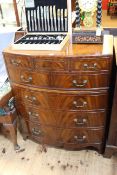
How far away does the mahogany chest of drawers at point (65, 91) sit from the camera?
48.9 inches

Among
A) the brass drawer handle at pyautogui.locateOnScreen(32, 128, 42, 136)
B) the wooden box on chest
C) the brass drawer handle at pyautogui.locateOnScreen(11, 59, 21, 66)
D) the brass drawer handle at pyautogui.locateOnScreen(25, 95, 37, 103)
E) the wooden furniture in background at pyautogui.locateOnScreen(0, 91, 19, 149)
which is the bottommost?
the brass drawer handle at pyautogui.locateOnScreen(32, 128, 42, 136)

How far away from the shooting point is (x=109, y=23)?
1665 millimetres

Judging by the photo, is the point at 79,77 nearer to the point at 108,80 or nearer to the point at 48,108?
the point at 108,80

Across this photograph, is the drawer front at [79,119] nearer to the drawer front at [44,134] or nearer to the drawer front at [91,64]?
the drawer front at [44,134]

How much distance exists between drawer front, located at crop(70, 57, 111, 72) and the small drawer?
282 millimetres

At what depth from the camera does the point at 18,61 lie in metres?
1.33

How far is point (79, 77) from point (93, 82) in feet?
0.32

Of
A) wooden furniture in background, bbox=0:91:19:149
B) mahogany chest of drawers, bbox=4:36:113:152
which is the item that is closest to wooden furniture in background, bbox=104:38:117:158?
mahogany chest of drawers, bbox=4:36:113:152

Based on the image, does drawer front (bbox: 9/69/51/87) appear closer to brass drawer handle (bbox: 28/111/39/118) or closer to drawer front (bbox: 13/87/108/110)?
drawer front (bbox: 13/87/108/110)

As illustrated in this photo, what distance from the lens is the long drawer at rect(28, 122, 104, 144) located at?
155 centimetres

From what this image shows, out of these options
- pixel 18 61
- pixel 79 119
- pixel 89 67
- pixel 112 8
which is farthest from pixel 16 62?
pixel 112 8

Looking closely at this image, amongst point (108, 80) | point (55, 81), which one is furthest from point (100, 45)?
point (55, 81)

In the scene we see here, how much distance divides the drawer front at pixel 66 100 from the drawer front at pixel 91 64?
0.18 meters

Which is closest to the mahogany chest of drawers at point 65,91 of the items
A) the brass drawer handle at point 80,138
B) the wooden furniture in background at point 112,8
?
the brass drawer handle at point 80,138
